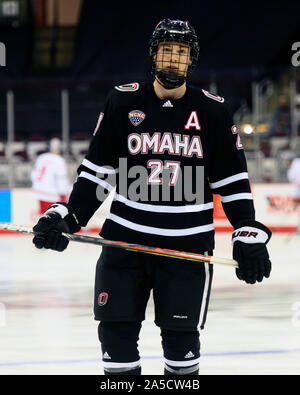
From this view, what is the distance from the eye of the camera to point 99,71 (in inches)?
826

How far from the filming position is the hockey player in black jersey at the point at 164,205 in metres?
3.11

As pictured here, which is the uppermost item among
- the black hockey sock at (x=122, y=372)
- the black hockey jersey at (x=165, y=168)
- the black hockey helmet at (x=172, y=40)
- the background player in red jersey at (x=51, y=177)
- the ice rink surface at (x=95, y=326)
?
the black hockey helmet at (x=172, y=40)

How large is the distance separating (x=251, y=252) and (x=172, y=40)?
0.77 meters

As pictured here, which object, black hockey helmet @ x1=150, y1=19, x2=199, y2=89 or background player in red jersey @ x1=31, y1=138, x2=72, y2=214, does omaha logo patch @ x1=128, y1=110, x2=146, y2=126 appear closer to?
black hockey helmet @ x1=150, y1=19, x2=199, y2=89

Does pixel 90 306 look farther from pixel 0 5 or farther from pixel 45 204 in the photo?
pixel 0 5

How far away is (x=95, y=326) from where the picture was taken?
567 cm

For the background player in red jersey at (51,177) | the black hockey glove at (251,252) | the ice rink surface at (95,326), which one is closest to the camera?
the black hockey glove at (251,252)

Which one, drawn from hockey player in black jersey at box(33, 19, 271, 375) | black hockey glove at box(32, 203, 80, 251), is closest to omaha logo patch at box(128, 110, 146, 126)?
hockey player in black jersey at box(33, 19, 271, 375)

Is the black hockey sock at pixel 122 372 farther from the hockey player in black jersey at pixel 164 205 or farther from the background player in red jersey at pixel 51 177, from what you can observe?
the background player in red jersey at pixel 51 177

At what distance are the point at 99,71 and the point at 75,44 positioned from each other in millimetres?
1645

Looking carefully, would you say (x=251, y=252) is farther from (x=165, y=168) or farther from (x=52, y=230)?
(x=52, y=230)

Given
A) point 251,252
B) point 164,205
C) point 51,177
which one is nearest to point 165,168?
point 164,205

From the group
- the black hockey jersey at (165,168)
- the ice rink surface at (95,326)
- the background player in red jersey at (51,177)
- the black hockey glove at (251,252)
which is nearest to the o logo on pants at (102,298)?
the black hockey jersey at (165,168)

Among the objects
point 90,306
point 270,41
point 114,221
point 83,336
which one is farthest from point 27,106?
point 114,221
